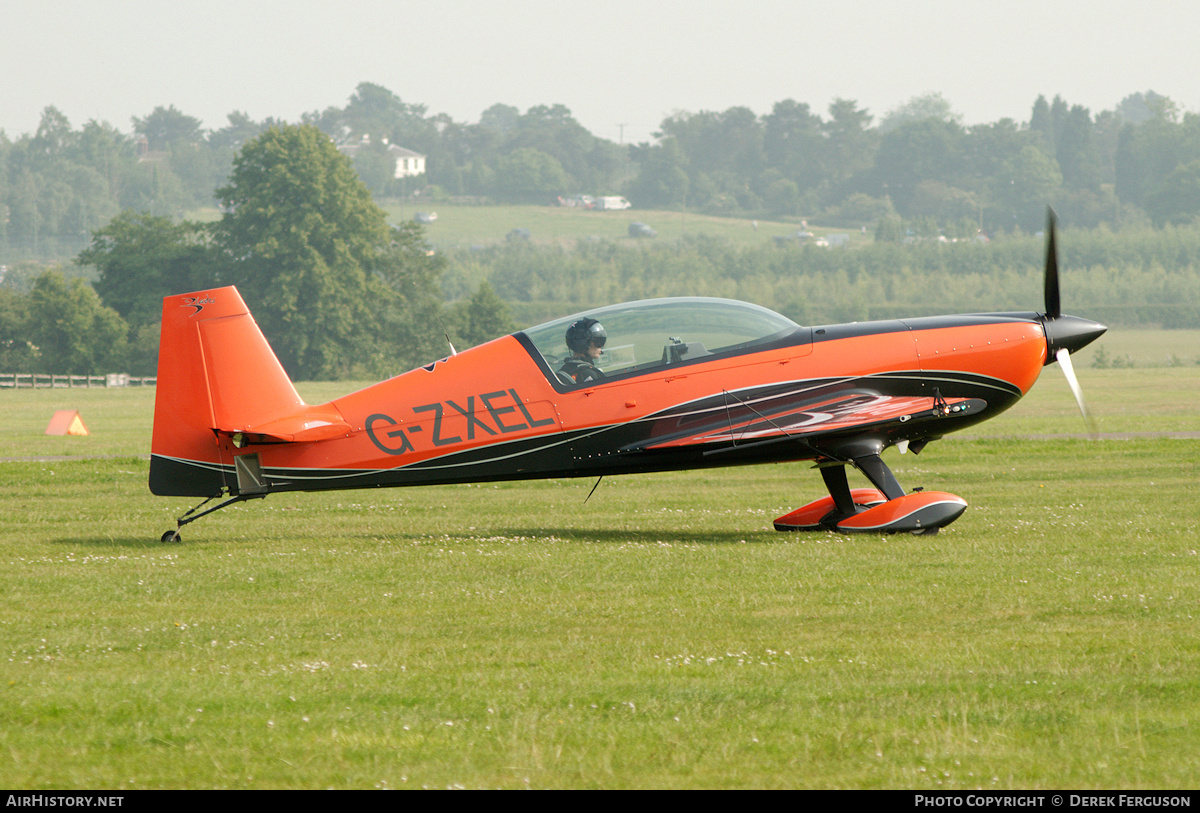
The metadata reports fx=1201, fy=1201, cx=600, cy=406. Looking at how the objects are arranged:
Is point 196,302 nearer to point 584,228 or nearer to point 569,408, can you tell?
point 569,408

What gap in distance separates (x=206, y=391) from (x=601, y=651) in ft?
19.0

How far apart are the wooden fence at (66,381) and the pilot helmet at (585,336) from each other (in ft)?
210

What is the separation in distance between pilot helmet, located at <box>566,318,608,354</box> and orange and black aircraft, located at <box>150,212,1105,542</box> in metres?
0.01

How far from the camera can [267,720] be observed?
5340 mm

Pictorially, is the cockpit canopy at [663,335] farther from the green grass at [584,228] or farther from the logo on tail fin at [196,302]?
the green grass at [584,228]

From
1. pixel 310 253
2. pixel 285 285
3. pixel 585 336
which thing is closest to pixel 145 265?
pixel 310 253

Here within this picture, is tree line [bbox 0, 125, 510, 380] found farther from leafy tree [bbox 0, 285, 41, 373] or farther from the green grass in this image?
the green grass

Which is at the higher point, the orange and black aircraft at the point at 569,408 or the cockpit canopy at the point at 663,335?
the cockpit canopy at the point at 663,335

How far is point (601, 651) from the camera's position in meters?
6.69

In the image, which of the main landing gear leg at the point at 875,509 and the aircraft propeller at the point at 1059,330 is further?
the aircraft propeller at the point at 1059,330

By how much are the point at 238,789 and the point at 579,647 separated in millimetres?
2621

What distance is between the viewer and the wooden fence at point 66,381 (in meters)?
71.1

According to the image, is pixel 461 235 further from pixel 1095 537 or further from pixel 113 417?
pixel 1095 537

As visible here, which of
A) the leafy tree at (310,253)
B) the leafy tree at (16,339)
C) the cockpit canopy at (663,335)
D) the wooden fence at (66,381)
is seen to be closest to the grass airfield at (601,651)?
the cockpit canopy at (663,335)
